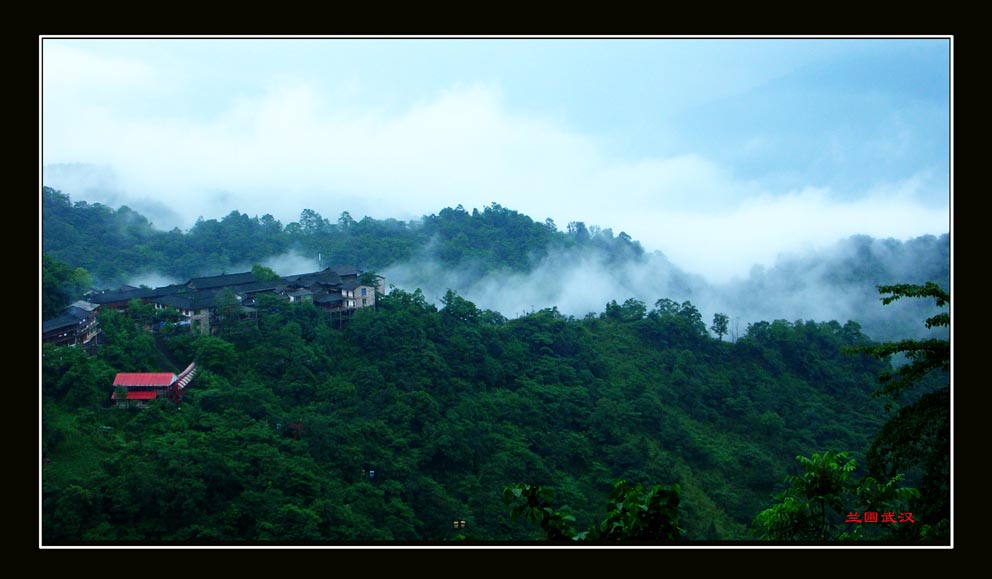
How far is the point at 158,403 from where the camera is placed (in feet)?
27.8

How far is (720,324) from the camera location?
13641 millimetres

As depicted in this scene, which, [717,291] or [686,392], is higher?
[717,291]

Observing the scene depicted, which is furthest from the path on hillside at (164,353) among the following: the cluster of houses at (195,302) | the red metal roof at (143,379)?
the red metal roof at (143,379)

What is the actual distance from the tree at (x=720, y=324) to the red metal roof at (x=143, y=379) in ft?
28.6

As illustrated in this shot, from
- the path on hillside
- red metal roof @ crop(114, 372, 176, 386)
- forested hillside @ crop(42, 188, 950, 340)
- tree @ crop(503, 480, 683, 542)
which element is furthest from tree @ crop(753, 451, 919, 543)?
forested hillside @ crop(42, 188, 950, 340)

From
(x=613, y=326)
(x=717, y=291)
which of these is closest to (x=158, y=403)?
(x=613, y=326)

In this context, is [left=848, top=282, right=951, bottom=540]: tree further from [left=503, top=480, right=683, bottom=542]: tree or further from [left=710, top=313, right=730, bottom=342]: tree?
[left=710, top=313, right=730, bottom=342]: tree

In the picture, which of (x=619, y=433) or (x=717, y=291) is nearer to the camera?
(x=619, y=433)

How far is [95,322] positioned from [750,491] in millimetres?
8144

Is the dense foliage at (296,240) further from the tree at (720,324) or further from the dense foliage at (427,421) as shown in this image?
the tree at (720,324)

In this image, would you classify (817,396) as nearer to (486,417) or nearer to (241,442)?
(486,417)

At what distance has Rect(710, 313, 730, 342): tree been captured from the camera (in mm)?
13555

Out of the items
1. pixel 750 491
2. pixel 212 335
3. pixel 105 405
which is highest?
pixel 212 335

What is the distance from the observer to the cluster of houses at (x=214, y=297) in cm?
913
